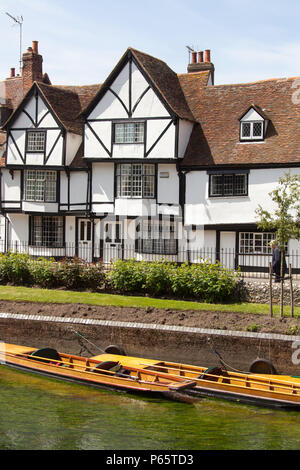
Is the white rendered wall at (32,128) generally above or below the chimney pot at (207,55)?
below

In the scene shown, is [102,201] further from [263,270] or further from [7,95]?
[7,95]

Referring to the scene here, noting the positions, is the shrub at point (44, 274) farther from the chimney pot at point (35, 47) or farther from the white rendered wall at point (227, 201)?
the chimney pot at point (35, 47)

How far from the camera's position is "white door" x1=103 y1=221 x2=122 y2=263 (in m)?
30.8

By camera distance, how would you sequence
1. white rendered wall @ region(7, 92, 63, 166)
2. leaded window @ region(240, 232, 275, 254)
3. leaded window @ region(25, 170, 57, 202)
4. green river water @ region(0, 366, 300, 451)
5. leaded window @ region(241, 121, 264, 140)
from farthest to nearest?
leaded window @ region(25, 170, 57, 202) → white rendered wall @ region(7, 92, 63, 166) → leaded window @ region(241, 121, 264, 140) → leaded window @ region(240, 232, 275, 254) → green river water @ region(0, 366, 300, 451)

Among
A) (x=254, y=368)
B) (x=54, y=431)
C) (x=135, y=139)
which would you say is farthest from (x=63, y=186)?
(x=54, y=431)

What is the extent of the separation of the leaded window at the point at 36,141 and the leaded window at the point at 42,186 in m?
1.21

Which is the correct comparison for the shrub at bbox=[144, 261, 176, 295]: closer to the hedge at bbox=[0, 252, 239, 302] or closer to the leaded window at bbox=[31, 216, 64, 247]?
the hedge at bbox=[0, 252, 239, 302]

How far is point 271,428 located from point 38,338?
10.2 meters

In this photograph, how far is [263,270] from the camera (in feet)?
90.9

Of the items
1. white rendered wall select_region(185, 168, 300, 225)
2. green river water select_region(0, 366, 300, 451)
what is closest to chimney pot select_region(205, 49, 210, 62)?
white rendered wall select_region(185, 168, 300, 225)

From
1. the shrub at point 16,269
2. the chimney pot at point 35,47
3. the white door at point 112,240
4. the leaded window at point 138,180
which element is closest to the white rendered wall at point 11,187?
the white door at point 112,240

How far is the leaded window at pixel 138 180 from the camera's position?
98.0 feet

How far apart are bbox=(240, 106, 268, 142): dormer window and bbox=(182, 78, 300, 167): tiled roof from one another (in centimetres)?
30

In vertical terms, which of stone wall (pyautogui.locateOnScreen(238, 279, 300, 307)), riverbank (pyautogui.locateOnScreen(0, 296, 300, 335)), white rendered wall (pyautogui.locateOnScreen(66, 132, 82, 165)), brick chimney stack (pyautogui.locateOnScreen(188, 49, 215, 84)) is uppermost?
brick chimney stack (pyautogui.locateOnScreen(188, 49, 215, 84))
